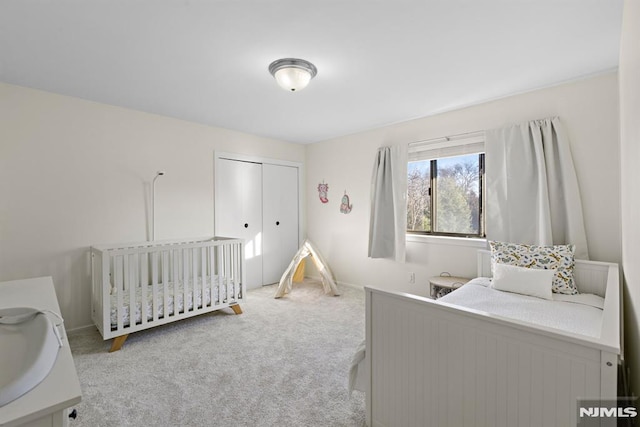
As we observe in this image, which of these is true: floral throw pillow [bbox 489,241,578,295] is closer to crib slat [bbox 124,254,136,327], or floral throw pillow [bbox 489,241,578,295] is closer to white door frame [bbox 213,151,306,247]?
white door frame [bbox 213,151,306,247]

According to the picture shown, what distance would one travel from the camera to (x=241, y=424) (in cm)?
162

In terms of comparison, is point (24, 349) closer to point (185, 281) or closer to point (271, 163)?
point (185, 281)

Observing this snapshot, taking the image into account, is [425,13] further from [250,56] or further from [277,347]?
[277,347]

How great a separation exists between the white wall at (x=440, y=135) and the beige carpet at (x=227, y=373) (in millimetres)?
1145

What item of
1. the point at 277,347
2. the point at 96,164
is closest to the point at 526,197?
the point at 277,347

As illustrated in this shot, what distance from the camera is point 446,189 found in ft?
11.3

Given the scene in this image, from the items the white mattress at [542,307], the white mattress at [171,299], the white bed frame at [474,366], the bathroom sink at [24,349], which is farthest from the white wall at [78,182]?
the white mattress at [542,307]

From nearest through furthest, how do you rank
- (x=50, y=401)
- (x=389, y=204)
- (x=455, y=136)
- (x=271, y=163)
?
(x=50, y=401)
(x=455, y=136)
(x=389, y=204)
(x=271, y=163)

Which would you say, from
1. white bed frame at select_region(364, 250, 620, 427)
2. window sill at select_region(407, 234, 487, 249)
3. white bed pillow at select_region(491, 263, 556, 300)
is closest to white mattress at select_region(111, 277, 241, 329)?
white bed frame at select_region(364, 250, 620, 427)

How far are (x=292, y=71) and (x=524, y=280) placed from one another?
7.56ft

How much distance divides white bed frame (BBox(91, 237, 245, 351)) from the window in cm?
221

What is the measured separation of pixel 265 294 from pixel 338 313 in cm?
121

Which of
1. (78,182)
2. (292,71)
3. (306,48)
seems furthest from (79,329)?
(306,48)

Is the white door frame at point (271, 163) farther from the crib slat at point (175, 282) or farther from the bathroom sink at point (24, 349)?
the bathroom sink at point (24, 349)
